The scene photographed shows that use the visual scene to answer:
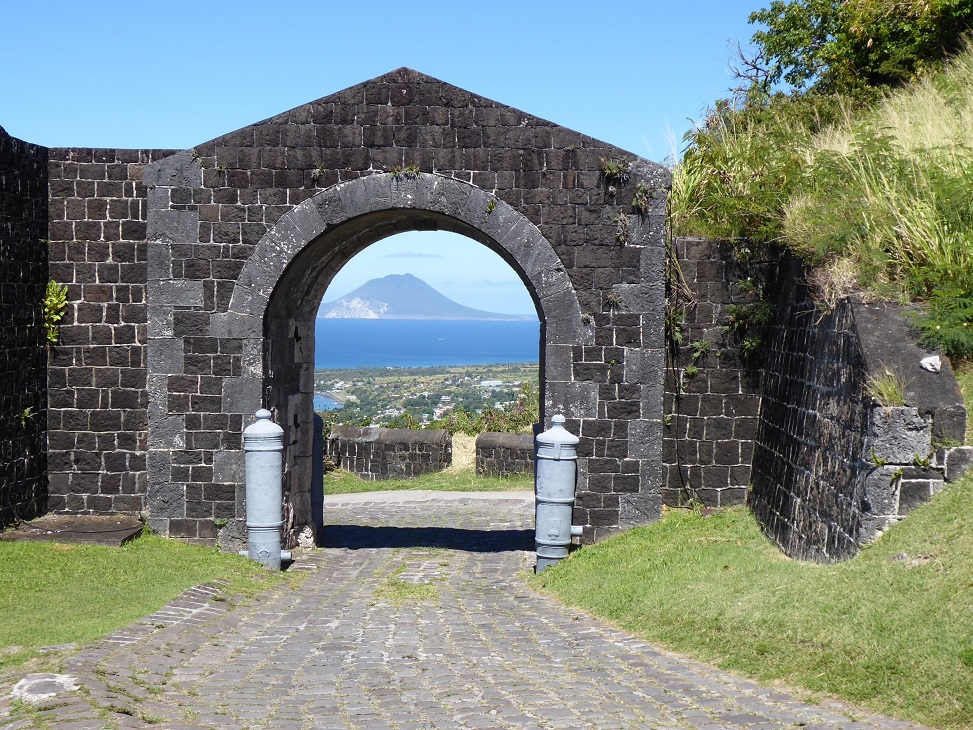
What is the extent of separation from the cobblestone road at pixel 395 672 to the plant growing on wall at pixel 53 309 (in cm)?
373

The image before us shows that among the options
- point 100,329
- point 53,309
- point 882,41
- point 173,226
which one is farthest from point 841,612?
point 882,41

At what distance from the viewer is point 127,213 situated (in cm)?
1060

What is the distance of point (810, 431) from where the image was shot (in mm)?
8562

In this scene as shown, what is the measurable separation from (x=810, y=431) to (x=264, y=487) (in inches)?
205

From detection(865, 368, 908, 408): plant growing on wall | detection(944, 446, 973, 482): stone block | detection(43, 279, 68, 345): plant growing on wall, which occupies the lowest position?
detection(944, 446, 973, 482): stone block

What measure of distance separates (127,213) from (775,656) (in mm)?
7882

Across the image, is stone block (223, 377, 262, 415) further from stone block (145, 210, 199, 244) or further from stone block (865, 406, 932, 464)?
stone block (865, 406, 932, 464)

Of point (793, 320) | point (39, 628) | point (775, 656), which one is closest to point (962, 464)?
point (775, 656)

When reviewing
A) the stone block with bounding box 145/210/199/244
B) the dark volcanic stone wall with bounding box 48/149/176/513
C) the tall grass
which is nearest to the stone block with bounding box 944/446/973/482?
the tall grass

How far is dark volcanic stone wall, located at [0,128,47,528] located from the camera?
32.3 ft

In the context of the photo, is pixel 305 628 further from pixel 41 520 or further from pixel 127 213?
pixel 127 213

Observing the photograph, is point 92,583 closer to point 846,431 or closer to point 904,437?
point 846,431

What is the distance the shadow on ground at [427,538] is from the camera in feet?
40.0

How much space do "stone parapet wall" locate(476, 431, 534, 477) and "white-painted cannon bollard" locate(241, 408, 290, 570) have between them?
338 inches
